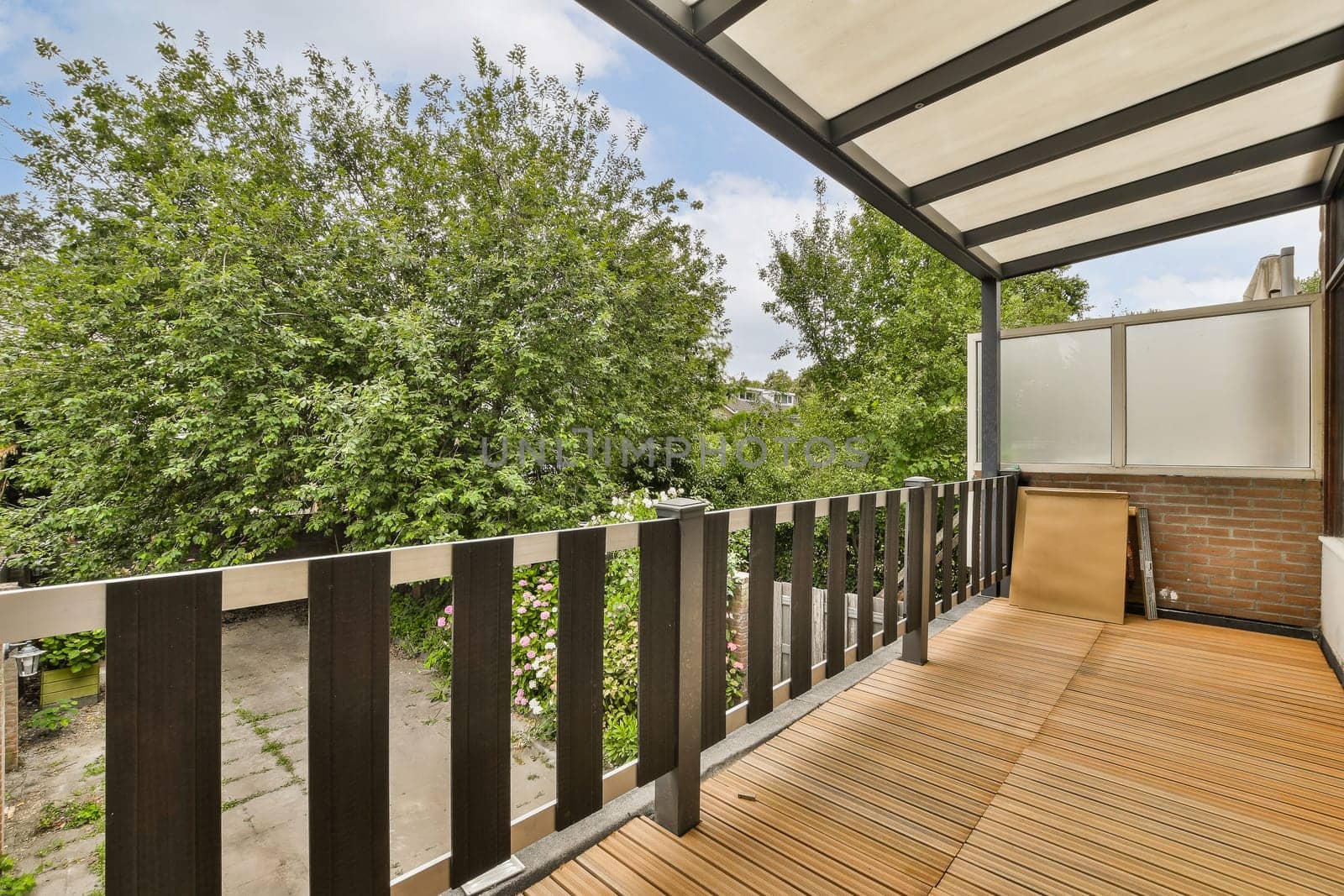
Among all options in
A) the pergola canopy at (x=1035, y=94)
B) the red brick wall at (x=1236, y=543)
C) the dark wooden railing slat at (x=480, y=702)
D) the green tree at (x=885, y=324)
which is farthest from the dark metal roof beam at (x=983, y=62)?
the green tree at (x=885, y=324)

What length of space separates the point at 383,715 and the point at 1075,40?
306 centimetres

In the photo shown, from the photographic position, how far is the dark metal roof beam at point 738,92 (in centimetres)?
179

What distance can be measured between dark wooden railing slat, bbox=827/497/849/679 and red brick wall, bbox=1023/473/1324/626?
2.91 metres

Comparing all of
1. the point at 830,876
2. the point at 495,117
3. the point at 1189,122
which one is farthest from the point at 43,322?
the point at 1189,122

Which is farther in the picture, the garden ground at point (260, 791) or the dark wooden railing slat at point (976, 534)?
the garden ground at point (260, 791)

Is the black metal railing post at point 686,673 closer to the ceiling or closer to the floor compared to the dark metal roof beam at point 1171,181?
closer to the floor

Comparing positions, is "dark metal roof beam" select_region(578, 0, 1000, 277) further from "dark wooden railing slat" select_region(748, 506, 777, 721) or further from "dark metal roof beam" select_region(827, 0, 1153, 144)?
"dark wooden railing slat" select_region(748, 506, 777, 721)

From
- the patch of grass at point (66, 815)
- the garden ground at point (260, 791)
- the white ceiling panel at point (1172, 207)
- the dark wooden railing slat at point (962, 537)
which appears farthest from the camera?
the patch of grass at point (66, 815)

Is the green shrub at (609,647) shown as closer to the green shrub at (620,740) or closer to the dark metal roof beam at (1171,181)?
the green shrub at (620,740)

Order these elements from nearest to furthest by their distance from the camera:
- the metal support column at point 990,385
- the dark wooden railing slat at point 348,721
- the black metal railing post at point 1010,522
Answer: the dark wooden railing slat at point 348,721 → the black metal railing post at point 1010,522 → the metal support column at point 990,385

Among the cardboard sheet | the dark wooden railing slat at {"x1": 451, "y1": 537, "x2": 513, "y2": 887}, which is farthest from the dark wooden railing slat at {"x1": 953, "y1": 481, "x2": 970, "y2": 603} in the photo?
the dark wooden railing slat at {"x1": 451, "y1": 537, "x2": 513, "y2": 887}

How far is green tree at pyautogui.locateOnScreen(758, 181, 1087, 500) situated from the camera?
1068cm

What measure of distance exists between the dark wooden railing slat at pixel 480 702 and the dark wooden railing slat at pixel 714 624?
25.3 inches

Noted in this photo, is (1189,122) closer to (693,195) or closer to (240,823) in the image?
(240,823)
